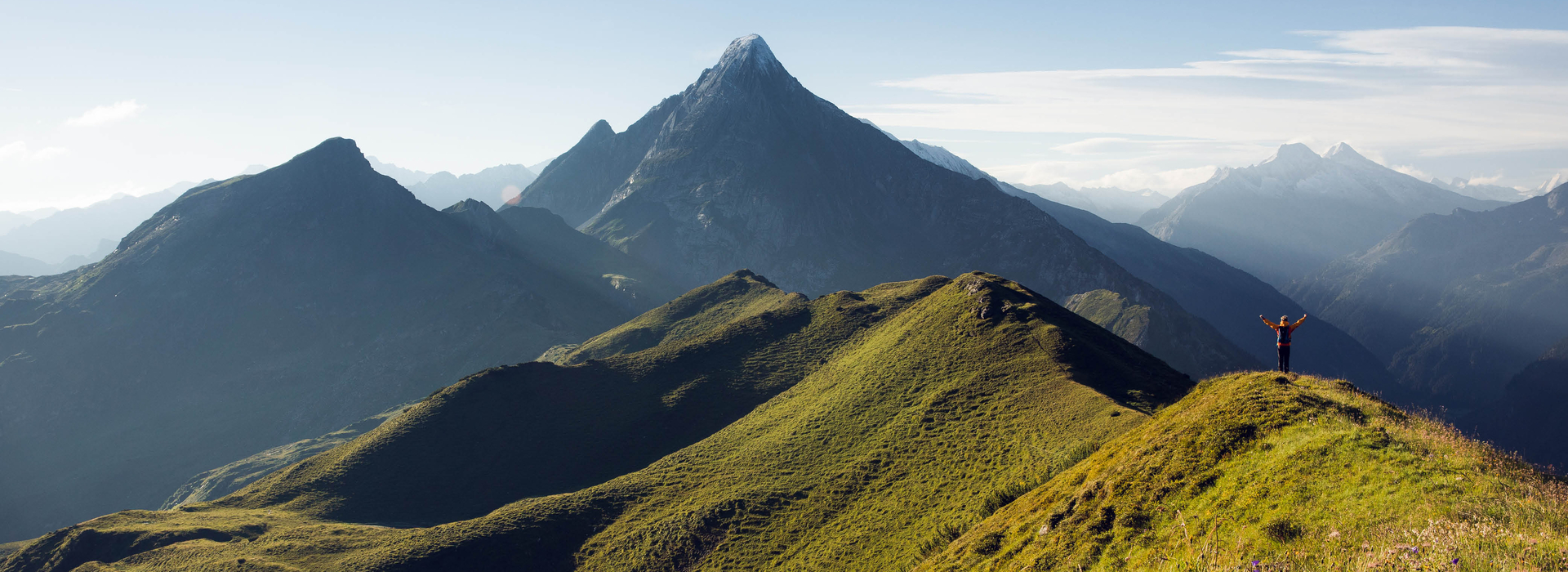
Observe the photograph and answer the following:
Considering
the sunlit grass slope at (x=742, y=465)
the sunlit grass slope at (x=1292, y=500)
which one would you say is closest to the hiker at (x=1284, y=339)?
the sunlit grass slope at (x=1292, y=500)

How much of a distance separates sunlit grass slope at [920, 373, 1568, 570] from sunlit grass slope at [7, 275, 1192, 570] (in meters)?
22.9

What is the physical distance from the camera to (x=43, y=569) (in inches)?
3445

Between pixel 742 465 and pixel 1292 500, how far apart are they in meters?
70.4

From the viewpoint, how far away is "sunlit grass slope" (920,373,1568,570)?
69.9 ft

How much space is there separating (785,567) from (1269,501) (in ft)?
159

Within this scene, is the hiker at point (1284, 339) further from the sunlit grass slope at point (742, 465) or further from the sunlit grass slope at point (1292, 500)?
the sunlit grass slope at point (742, 465)

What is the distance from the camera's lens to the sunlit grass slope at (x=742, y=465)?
238 feet

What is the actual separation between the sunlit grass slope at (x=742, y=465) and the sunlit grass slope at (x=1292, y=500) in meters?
22.9

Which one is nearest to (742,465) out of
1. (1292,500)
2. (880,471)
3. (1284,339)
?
(880,471)

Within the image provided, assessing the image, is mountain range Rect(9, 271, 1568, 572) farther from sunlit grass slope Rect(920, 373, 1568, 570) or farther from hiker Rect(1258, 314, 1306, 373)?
hiker Rect(1258, 314, 1306, 373)

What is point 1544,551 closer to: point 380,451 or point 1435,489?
point 1435,489

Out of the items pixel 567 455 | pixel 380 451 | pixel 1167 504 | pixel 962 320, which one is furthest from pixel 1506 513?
pixel 380 451

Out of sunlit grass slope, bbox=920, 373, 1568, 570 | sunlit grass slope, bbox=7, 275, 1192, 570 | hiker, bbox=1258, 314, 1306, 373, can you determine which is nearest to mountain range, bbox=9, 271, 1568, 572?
sunlit grass slope, bbox=920, 373, 1568, 570

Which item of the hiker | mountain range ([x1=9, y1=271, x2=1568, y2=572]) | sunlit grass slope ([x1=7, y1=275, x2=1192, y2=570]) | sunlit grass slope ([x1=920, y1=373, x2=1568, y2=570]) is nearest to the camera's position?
sunlit grass slope ([x1=920, y1=373, x2=1568, y2=570])
